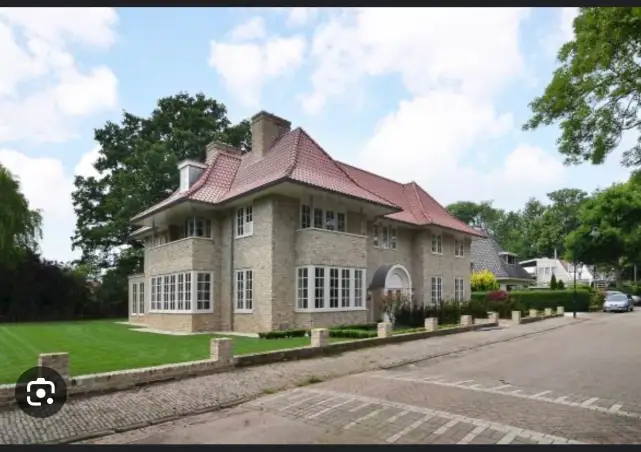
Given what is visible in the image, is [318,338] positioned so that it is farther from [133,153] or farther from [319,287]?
[133,153]

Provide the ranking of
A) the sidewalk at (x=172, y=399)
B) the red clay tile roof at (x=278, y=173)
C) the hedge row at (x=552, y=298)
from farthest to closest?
1. the hedge row at (x=552, y=298)
2. the red clay tile roof at (x=278, y=173)
3. the sidewalk at (x=172, y=399)

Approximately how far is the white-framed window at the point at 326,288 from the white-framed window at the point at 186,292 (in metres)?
4.67

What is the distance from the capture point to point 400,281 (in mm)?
27609

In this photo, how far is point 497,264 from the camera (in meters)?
47.4

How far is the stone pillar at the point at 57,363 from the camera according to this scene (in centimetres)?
893

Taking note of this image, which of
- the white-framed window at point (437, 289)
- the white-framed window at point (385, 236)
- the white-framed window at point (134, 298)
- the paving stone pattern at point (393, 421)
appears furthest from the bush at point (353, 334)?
the white-framed window at point (134, 298)

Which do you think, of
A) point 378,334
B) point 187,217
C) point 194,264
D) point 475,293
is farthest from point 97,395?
point 475,293

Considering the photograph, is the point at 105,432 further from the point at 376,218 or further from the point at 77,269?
the point at 77,269

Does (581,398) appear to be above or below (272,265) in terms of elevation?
below

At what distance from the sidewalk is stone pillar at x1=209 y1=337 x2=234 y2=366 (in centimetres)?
44

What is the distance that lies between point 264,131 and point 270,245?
22.3ft

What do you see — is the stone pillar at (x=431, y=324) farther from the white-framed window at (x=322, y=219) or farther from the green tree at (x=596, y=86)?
the green tree at (x=596, y=86)

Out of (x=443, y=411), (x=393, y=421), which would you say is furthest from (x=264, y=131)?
(x=393, y=421)

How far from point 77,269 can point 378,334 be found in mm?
34862
